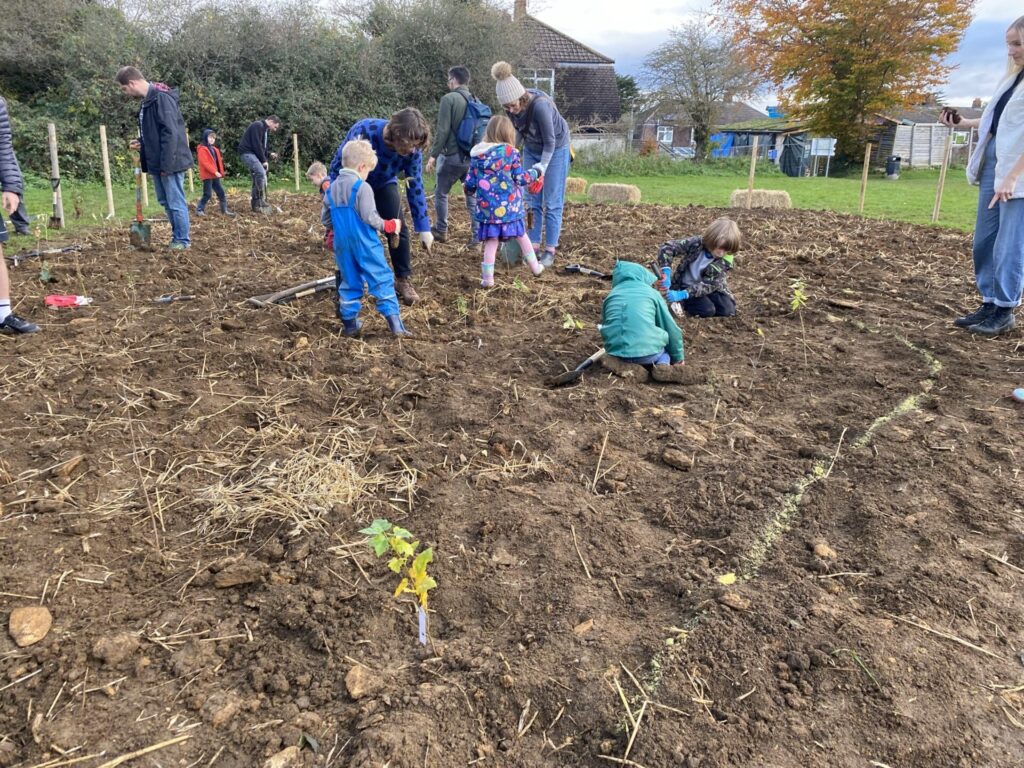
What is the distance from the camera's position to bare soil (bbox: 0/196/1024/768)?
1878 millimetres

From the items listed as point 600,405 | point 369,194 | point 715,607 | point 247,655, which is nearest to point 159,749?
point 247,655

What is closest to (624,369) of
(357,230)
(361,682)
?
(357,230)

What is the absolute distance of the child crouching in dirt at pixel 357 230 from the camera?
4.48m

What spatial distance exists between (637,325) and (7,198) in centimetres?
459

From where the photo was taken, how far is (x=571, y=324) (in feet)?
16.4

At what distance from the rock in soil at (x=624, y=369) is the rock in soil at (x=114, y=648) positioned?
2.85 meters

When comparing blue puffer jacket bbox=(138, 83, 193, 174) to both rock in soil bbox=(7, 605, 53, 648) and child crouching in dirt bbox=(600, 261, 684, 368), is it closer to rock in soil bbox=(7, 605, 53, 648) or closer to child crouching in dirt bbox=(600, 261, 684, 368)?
child crouching in dirt bbox=(600, 261, 684, 368)

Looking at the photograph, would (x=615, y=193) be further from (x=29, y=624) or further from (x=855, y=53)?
(x=855, y=53)

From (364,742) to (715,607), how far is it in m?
1.17

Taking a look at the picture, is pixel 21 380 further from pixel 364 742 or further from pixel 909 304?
pixel 909 304

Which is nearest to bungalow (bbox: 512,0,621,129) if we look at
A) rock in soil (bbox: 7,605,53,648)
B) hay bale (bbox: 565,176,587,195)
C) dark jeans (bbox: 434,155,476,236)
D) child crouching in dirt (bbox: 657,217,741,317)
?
hay bale (bbox: 565,176,587,195)

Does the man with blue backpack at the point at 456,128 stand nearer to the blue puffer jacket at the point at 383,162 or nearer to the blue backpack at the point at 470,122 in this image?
A: the blue backpack at the point at 470,122

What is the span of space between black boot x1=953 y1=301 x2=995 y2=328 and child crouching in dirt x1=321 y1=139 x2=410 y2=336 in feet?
13.8

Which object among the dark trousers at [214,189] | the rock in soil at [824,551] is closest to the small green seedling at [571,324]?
the rock in soil at [824,551]
